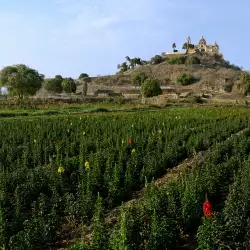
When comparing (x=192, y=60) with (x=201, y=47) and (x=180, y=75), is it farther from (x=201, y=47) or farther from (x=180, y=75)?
(x=201, y=47)

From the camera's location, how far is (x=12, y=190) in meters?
9.35

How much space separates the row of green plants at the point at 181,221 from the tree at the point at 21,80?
148ft

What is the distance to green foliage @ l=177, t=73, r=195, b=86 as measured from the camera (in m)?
100

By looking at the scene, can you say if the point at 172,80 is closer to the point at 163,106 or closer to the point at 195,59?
the point at 195,59

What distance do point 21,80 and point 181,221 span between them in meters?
46.6

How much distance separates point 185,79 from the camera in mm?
100188

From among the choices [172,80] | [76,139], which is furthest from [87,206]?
[172,80]

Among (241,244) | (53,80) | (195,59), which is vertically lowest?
(241,244)

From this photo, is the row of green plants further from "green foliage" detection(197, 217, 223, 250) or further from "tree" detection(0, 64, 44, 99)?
"tree" detection(0, 64, 44, 99)

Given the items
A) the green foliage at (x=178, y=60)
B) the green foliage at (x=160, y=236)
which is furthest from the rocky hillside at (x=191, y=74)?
the green foliage at (x=160, y=236)

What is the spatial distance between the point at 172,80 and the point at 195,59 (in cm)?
1441

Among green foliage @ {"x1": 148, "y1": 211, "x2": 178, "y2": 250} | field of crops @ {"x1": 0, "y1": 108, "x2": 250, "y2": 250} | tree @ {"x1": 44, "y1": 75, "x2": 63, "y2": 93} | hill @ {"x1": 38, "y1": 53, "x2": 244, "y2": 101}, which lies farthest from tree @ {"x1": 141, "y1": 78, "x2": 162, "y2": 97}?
green foliage @ {"x1": 148, "y1": 211, "x2": 178, "y2": 250}

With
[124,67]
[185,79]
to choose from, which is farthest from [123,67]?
[185,79]

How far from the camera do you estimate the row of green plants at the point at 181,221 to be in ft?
19.1
